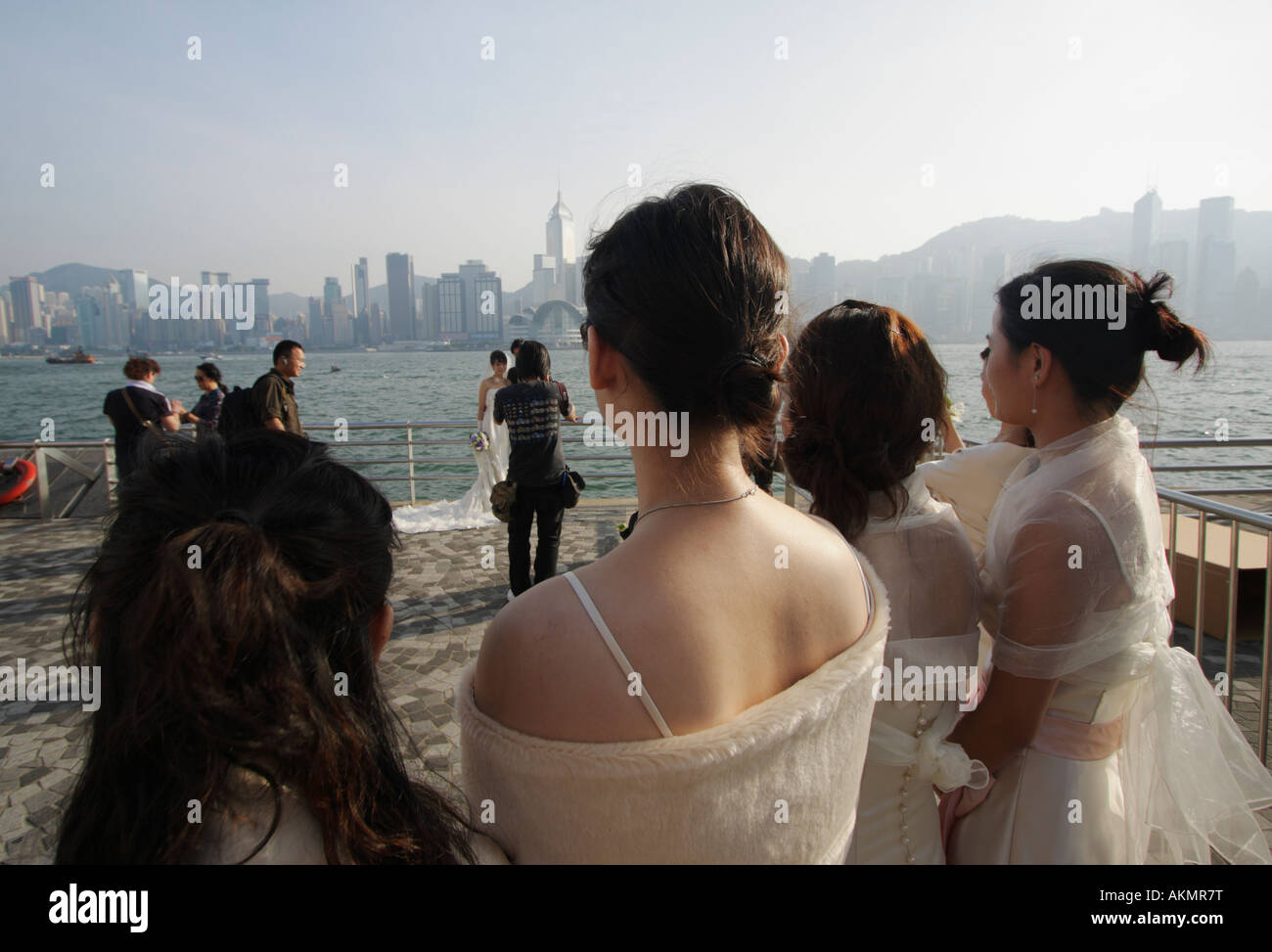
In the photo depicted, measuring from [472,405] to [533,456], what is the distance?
29.5m

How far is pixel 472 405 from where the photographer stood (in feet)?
110

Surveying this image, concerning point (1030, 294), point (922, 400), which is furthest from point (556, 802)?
point (1030, 294)

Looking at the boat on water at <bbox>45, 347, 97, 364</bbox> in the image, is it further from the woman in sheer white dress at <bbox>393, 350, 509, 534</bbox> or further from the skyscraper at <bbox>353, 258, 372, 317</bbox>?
the woman in sheer white dress at <bbox>393, 350, 509, 534</bbox>

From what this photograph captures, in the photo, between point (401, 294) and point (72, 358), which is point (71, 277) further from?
point (401, 294)

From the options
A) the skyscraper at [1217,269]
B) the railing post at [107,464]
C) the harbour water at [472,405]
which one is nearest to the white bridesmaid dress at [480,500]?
the harbour water at [472,405]

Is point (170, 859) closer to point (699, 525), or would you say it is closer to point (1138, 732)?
point (699, 525)

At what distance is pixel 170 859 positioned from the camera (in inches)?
29.6

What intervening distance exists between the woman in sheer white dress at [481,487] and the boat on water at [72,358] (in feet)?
336

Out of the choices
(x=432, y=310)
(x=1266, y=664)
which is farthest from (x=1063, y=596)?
(x=432, y=310)

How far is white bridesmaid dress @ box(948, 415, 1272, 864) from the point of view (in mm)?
1468

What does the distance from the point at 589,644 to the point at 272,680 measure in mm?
367

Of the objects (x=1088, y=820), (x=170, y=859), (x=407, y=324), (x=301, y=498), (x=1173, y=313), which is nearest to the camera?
(x=170, y=859)
